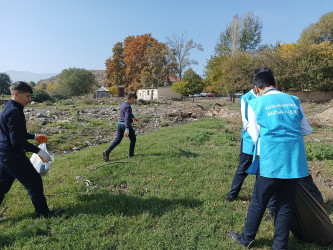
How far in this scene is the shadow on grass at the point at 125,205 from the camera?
3.42 m

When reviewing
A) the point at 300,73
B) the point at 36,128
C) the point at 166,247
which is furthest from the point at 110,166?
the point at 300,73

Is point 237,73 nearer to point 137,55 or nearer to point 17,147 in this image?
point 17,147

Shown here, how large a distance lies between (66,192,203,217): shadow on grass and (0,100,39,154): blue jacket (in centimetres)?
126

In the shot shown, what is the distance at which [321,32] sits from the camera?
104 ft

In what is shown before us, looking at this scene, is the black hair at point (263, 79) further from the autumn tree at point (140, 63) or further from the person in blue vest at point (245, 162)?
the autumn tree at point (140, 63)

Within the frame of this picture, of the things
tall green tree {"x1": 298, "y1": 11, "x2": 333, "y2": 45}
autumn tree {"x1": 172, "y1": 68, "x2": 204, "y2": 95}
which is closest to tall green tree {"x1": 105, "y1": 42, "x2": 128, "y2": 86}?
autumn tree {"x1": 172, "y1": 68, "x2": 204, "y2": 95}

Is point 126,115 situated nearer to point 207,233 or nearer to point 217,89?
point 207,233

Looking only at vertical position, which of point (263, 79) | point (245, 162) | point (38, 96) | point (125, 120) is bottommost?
point (245, 162)

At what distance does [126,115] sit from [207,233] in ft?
11.9

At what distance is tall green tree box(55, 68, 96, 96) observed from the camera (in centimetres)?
5434

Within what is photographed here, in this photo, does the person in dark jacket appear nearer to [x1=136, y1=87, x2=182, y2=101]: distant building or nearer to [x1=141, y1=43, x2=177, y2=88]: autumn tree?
[x1=136, y1=87, x2=182, y2=101]: distant building

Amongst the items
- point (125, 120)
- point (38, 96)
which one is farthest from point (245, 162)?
point (38, 96)

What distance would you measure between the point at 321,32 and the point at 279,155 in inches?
1527

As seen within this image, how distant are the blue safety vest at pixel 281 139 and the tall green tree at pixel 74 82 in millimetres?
58214
